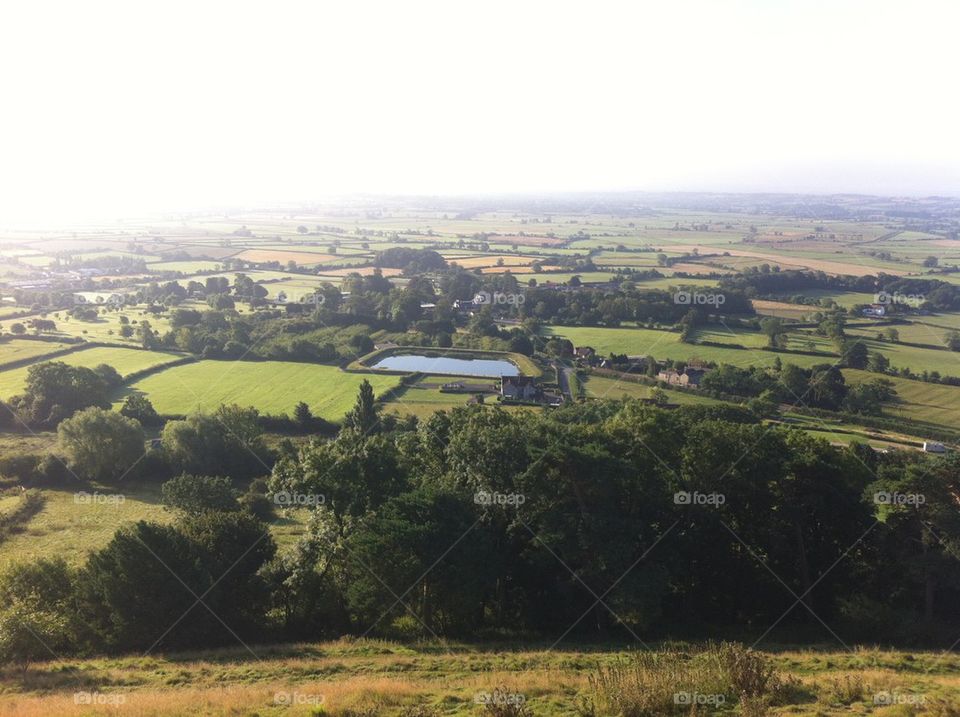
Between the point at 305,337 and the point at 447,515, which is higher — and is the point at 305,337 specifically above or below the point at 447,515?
below

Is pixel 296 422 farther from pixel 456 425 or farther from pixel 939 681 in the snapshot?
pixel 939 681

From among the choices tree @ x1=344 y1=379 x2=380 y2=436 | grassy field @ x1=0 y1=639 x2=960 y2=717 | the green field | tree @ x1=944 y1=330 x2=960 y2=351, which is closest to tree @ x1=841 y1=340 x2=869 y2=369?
tree @ x1=944 y1=330 x2=960 y2=351

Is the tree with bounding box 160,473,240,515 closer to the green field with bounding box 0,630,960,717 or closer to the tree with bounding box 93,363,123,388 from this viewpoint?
the green field with bounding box 0,630,960,717

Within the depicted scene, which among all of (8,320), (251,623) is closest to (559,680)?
(251,623)

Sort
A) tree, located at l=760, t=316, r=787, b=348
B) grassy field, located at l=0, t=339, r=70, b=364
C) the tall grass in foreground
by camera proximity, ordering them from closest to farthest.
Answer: the tall grass in foreground → grassy field, located at l=0, t=339, r=70, b=364 → tree, located at l=760, t=316, r=787, b=348

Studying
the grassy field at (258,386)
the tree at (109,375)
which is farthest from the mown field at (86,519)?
the tree at (109,375)

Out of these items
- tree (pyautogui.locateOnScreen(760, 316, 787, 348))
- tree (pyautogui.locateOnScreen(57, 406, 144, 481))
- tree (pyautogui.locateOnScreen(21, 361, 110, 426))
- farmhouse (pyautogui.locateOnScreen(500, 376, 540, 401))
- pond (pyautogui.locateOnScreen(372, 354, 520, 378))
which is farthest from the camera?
tree (pyautogui.locateOnScreen(760, 316, 787, 348))
